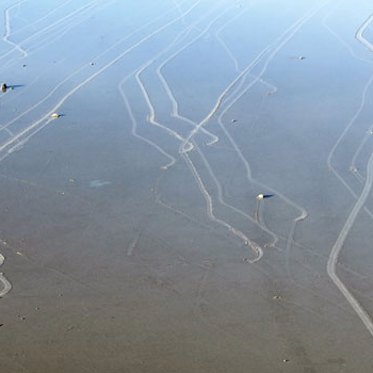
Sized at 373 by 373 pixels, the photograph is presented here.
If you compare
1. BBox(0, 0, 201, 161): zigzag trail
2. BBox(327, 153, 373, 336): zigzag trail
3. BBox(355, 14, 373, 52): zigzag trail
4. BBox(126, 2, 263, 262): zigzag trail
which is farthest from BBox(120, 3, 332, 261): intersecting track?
BBox(355, 14, 373, 52): zigzag trail

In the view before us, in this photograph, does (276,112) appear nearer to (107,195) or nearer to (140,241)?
(107,195)

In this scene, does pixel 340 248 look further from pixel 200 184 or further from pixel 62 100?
pixel 62 100

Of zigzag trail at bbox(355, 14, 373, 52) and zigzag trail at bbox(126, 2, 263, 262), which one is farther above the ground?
zigzag trail at bbox(126, 2, 263, 262)

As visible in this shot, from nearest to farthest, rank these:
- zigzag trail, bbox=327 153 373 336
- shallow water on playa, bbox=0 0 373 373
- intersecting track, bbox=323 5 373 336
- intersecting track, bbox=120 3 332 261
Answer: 1. shallow water on playa, bbox=0 0 373 373
2. zigzag trail, bbox=327 153 373 336
3. intersecting track, bbox=323 5 373 336
4. intersecting track, bbox=120 3 332 261

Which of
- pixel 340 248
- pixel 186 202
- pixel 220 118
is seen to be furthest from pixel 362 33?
pixel 340 248

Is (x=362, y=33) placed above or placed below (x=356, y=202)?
below

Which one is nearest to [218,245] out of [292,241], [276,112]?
[292,241]

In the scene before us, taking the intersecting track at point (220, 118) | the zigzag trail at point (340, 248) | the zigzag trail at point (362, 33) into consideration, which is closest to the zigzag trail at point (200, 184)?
the intersecting track at point (220, 118)

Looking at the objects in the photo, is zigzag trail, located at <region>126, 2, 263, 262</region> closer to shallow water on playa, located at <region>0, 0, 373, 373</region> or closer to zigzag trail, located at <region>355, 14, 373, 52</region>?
shallow water on playa, located at <region>0, 0, 373, 373</region>
